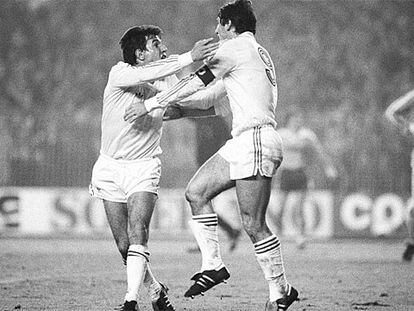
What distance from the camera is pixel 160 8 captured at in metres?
45.9

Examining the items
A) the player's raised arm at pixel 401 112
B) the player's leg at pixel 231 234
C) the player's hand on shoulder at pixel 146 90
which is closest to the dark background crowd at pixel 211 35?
the player's leg at pixel 231 234

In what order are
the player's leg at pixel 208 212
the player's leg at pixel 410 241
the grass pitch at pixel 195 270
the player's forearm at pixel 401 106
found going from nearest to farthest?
the player's leg at pixel 208 212 < the grass pitch at pixel 195 270 < the player's forearm at pixel 401 106 < the player's leg at pixel 410 241

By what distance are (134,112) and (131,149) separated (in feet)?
1.33

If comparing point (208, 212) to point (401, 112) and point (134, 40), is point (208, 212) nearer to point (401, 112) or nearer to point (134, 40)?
point (134, 40)

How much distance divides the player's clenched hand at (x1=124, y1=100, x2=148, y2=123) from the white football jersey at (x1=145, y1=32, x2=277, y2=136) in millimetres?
46

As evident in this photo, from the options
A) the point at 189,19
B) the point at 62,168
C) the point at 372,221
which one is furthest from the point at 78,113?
the point at 372,221

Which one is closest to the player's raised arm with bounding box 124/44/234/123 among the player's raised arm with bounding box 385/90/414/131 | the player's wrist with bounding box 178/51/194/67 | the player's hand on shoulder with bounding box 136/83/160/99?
the player's wrist with bounding box 178/51/194/67

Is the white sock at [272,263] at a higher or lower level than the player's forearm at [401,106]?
lower

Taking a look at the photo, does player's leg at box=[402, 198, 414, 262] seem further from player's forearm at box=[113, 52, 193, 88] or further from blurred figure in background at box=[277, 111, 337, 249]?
player's forearm at box=[113, 52, 193, 88]

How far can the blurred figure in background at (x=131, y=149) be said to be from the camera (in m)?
8.01

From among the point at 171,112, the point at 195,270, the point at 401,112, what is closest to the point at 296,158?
the point at 401,112

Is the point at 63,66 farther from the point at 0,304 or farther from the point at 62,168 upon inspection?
the point at 0,304

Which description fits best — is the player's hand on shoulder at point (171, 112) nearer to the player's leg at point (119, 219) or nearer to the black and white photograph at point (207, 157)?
the black and white photograph at point (207, 157)

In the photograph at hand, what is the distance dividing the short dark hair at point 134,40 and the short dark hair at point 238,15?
2.05 ft
